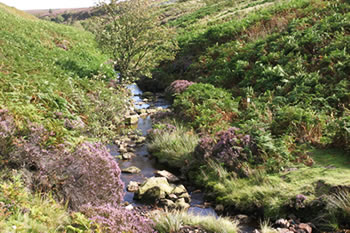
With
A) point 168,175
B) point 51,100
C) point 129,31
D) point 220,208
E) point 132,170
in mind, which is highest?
point 129,31

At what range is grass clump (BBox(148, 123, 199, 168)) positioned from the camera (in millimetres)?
10266

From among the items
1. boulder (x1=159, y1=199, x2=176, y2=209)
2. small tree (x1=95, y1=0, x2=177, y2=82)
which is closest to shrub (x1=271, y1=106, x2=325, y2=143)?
boulder (x1=159, y1=199, x2=176, y2=209)

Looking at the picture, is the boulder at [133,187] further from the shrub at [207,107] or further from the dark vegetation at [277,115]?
the shrub at [207,107]

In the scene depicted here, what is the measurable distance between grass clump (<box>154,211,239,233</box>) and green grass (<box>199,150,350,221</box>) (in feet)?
3.35

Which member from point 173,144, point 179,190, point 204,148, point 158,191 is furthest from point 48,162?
point 173,144

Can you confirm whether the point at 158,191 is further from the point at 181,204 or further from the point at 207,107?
the point at 207,107

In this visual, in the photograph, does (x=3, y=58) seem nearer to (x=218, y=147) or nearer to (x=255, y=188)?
(x=218, y=147)

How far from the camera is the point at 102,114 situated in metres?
9.84

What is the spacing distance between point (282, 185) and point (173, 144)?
4341 mm

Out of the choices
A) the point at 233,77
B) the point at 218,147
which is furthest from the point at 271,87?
the point at 218,147

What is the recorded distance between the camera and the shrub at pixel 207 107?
36.9 feet

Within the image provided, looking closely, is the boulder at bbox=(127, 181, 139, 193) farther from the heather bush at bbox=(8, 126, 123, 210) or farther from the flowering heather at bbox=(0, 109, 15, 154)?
the flowering heather at bbox=(0, 109, 15, 154)

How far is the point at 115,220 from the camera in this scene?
555 centimetres

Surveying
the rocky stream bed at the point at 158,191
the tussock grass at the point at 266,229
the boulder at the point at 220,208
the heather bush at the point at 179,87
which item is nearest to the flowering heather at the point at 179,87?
the heather bush at the point at 179,87
